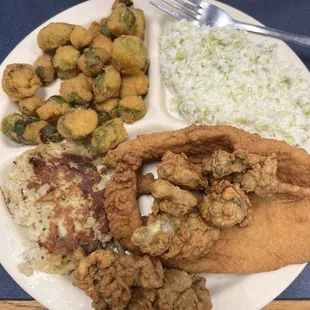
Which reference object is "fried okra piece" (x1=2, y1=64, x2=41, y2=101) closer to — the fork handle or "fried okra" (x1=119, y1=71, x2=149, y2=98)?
"fried okra" (x1=119, y1=71, x2=149, y2=98)

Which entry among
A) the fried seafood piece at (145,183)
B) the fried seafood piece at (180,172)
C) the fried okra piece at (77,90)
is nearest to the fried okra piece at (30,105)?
the fried okra piece at (77,90)

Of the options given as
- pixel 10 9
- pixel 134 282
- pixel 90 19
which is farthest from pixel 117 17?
pixel 134 282

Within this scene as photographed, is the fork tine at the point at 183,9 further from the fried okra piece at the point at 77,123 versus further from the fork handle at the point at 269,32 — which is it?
A: the fried okra piece at the point at 77,123

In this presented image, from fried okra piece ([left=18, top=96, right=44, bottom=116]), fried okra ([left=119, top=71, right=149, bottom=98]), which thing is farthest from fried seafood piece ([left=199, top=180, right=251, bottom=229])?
fried okra piece ([left=18, top=96, right=44, bottom=116])

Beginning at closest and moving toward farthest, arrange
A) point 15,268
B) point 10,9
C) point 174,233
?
point 174,233, point 15,268, point 10,9

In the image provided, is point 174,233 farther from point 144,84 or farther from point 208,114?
point 144,84

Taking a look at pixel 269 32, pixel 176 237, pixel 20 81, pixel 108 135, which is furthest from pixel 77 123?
pixel 269 32

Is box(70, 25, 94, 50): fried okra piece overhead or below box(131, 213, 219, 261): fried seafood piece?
overhead
